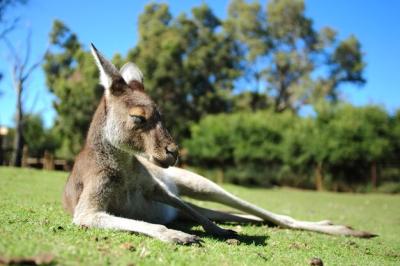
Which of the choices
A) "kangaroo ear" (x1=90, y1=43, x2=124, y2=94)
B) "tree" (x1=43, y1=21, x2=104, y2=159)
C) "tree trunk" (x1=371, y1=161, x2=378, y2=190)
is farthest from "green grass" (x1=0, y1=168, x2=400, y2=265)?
"tree" (x1=43, y1=21, x2=104, y2=159)

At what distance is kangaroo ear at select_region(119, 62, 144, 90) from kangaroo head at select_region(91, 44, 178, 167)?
0.09ft

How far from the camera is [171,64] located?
35281mm

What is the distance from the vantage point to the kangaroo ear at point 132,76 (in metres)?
5.00

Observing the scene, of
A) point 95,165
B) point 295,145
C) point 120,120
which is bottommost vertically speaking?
point 95,165

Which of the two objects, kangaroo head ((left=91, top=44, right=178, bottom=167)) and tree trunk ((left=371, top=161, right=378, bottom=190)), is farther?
tree trunk ((left=371, top=161, right=378, bottom=190))

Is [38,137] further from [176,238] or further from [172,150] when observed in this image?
[176,238]

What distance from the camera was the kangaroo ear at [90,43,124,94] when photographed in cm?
457

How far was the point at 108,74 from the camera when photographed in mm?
4707

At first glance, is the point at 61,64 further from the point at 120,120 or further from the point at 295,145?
the point at 120,120

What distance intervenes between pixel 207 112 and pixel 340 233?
3092 cm

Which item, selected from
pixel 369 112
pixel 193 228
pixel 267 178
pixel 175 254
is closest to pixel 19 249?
pixel 175 254

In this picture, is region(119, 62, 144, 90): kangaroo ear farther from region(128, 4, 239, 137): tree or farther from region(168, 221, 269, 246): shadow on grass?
region(128, 4, 239, 137): tree

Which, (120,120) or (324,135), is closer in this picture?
(120,120)

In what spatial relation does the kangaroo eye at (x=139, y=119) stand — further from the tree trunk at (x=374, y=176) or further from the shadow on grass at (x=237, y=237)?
the tree trunk at (x=374, y=176)
